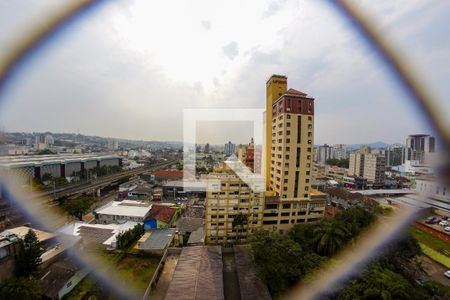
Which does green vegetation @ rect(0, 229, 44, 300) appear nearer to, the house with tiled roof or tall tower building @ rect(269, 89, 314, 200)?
the house with tiled roof

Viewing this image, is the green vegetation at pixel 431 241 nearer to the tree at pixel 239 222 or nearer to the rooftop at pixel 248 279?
the tree at pixel 239 222

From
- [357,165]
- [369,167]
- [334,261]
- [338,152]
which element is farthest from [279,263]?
[338,152]

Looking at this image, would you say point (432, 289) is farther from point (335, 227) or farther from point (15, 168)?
point (15, 168)

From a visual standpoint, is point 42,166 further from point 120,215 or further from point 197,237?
point 197,237

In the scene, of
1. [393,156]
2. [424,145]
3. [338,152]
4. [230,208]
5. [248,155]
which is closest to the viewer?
[424,145]

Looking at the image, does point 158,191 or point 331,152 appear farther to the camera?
point 331,152

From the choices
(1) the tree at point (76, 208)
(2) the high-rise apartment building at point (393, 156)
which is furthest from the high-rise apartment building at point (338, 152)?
(1) the tree at point (76, 208)

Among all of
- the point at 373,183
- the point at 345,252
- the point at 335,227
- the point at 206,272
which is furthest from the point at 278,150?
the point at 373,183

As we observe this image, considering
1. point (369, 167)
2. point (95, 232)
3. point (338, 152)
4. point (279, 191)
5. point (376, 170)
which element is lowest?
point (95, 232)
